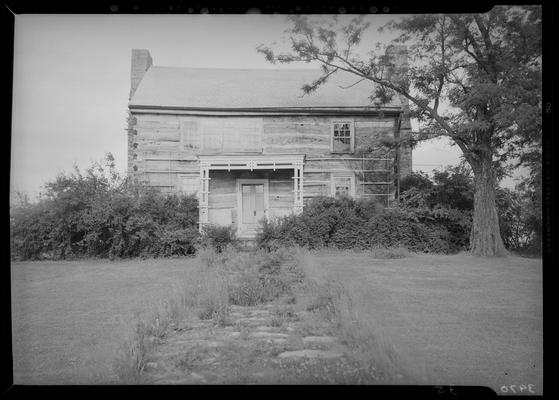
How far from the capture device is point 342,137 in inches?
479

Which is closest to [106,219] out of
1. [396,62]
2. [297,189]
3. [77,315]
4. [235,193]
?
[235,193]

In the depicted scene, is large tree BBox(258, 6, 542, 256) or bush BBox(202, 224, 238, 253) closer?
large tree BBox(258, 6, 542, 256)

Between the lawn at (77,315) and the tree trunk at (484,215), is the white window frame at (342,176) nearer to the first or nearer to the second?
the tree trunk at (484,215)

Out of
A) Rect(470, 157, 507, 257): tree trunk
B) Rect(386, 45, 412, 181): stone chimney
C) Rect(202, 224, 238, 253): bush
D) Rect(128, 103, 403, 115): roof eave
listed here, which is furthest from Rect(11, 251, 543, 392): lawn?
Rect(128, 103, 403, 115): roof eave

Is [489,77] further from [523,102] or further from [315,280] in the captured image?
[315,280]

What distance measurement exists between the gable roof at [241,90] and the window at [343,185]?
6.98ft

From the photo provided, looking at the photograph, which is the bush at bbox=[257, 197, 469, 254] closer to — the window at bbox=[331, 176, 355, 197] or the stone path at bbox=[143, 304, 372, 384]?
the window at bbox=[331, 176, 355, 197]

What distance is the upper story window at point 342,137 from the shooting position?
12.2 metres

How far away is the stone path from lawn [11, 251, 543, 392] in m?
0.43

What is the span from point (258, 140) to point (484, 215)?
5.93 meters

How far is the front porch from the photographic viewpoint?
1050 cm

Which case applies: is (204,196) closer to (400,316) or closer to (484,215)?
(484,215)

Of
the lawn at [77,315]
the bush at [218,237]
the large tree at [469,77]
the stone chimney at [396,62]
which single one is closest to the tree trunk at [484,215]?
→ the large tree at [469,77]

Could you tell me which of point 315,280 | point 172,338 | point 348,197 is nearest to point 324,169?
point 348,197
